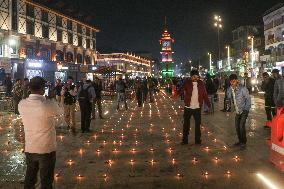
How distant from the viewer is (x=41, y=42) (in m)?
51.2

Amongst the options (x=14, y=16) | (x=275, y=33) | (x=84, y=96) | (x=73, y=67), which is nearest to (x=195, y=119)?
(x=84, y=96)

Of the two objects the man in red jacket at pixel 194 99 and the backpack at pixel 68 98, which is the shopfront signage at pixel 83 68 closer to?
the backpack at pixel 68 98

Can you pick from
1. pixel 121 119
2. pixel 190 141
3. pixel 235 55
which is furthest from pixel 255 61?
pixel 190 141

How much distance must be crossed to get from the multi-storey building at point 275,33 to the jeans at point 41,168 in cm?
4923

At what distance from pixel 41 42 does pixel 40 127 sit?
48336mm

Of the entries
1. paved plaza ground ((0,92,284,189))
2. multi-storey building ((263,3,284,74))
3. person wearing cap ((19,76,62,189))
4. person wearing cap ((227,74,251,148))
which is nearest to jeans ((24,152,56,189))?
person wearing cap ((19,76,62,189))

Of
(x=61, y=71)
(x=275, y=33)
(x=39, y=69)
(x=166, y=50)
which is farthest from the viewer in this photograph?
(x=166, y=50)

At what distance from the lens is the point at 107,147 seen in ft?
33.3

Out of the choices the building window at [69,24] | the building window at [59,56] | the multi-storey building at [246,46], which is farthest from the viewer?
the multi-storey building at [246,46]

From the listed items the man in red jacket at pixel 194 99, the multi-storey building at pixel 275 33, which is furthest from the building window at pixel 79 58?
the man in red jacket at pixel 194 99

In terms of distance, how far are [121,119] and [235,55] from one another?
77.5 meters

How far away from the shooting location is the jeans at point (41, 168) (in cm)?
494

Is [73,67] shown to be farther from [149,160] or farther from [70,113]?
[149,160]

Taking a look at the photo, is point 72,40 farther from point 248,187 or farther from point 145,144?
point 248,187
